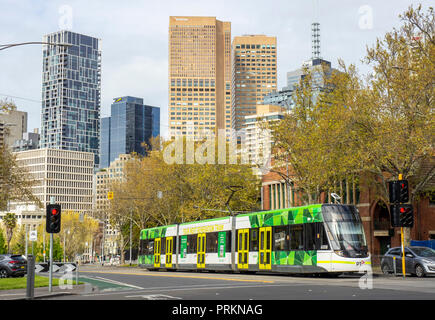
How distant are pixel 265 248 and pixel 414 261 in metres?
7.94

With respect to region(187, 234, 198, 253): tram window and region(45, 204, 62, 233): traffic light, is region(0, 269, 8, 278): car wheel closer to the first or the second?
region(187, 234, 198, 253): tram window

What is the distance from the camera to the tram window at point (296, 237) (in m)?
31.5

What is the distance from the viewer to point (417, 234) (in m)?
56.5

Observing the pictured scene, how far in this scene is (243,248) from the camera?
123ft

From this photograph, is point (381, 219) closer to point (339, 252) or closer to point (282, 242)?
point (282, 242)

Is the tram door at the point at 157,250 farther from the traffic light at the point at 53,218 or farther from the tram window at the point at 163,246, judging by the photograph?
the traffic light at the point at 53,218

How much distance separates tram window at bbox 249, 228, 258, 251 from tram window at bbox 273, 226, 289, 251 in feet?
7.04

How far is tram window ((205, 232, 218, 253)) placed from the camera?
41.1 metres

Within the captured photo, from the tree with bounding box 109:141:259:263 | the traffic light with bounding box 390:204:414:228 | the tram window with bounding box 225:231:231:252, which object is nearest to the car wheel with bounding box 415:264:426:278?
the traffic light with bounding box 390:204:414:228

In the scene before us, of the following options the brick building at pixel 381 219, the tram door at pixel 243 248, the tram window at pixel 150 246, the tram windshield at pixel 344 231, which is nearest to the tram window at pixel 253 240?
the tram door at pixel 243 248

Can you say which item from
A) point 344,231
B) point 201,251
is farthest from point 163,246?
point 344,231

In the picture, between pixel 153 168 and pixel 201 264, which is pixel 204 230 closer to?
pixel 201 264

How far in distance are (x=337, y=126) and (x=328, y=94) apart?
18.8 feet
